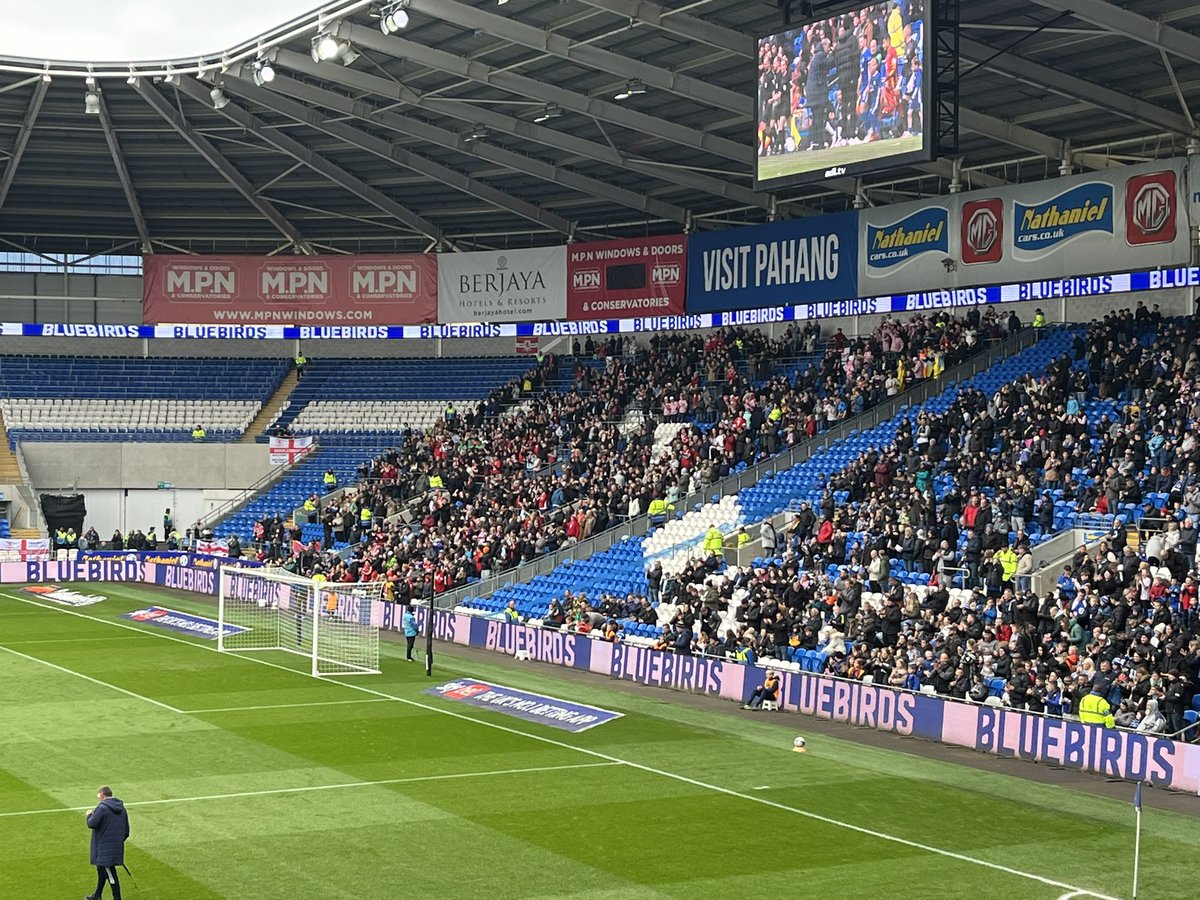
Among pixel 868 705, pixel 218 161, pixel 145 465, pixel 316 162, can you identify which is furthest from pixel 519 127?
pixel 145 465

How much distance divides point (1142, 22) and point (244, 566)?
31.1 meters

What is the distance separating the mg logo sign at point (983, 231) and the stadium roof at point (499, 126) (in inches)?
50.0

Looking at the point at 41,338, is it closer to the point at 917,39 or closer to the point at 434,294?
the point at 434,294

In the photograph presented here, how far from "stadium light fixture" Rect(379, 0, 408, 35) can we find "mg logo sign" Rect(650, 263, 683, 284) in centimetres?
1949

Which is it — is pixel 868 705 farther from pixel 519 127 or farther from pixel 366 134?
pixel 366 134

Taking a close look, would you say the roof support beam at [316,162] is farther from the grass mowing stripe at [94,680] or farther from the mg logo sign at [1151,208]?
the mg logo sign at [1151,208]

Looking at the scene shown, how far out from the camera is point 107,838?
15578 millimetres

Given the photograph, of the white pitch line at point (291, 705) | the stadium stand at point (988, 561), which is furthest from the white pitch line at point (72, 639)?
the white pitch line at point (291, 705)

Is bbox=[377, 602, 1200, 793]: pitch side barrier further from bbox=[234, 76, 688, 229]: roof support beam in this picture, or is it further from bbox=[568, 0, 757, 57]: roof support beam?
bbox=[234, 76, 688, 229]: roof support beam

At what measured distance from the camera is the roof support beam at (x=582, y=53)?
3491cm

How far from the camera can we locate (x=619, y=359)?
183ft

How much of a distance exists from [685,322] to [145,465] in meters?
21.9

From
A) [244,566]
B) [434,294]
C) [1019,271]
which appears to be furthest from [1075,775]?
[434,294]

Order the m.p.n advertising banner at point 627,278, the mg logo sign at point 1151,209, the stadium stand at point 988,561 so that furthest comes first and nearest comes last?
the m.p.n advertising banner at point 627,278 < the mg logo sign at point 1151,209 < the stadium stand at point 988,561
